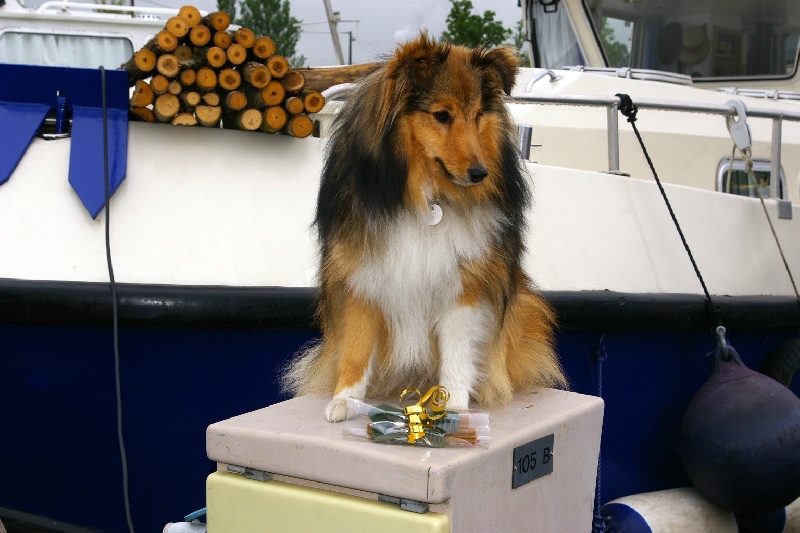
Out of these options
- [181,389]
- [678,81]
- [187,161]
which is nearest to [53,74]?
[187,161]

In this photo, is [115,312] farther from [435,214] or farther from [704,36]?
[704,36]

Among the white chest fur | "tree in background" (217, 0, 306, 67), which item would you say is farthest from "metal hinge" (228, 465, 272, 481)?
"tree in background" (217, 0, 306, 67)

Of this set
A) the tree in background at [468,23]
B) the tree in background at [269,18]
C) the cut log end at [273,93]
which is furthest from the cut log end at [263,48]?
the tree in background at [269,18]

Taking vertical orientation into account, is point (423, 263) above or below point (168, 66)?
below

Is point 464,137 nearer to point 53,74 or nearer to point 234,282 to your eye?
point 234,282

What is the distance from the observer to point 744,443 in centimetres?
335

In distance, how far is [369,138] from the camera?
2281mm

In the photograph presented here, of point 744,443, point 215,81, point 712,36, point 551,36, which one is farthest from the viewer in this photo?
point 551,36

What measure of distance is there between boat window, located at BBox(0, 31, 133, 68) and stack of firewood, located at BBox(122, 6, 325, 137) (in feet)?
9.55

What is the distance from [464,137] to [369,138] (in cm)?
26

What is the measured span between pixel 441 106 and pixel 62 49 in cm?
447

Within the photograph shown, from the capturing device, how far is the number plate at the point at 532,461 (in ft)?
6.76

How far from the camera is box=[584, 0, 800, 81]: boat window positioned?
5.30 m

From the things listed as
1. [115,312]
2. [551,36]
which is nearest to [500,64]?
[115,312]
